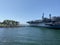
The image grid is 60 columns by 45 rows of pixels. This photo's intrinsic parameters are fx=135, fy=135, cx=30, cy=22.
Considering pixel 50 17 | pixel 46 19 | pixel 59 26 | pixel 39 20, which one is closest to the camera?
pixel 59 26

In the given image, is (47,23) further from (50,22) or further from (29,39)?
(29,39)

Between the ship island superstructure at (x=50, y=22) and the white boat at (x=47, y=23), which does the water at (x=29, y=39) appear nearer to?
the ship island superstructure at (x=50, y=22)

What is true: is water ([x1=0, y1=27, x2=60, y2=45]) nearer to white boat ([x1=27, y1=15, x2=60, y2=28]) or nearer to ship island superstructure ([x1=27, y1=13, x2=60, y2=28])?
ship island superstructure ([x1=27, y1=13, x2=60, y2=28])

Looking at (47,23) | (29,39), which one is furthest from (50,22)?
(29,39)

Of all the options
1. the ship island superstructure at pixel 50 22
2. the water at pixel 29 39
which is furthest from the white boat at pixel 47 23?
the water at pixel 29 39

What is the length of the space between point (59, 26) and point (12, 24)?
46.3 meters

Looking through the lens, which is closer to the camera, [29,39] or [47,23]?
[29,39]

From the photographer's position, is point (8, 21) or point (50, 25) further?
point (8, 21)

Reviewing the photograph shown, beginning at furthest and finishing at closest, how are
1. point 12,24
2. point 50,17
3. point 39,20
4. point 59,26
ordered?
point 12,24
point 39,20
point 50,17
point 59,26

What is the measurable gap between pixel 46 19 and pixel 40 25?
6230mm

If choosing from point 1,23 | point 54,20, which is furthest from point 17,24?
point 54,20

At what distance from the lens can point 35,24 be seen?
95938 mm

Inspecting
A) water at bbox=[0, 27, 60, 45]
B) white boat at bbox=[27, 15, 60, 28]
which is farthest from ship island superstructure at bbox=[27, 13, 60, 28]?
water at bbox=[0, 27, 60, 45]

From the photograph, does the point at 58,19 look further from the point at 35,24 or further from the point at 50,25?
the point at 35,24
